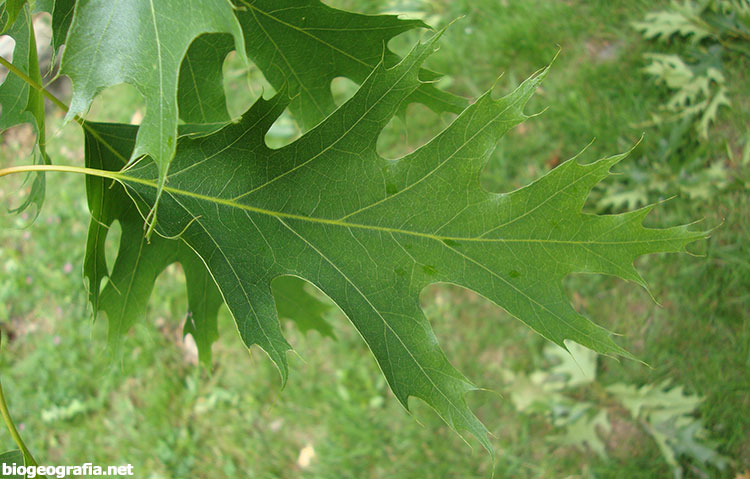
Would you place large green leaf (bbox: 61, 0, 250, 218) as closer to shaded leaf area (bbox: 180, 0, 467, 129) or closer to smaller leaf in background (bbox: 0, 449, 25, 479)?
shaded leaf area (bbox: 180, 0, 467, 129)

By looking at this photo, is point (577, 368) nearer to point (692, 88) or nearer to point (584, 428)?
point (584, 428)

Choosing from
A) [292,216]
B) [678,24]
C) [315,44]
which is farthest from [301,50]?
[678,24]

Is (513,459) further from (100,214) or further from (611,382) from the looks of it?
(100,214)

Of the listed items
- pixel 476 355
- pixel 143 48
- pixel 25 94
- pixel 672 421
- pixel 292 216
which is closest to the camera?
pixel 143 48

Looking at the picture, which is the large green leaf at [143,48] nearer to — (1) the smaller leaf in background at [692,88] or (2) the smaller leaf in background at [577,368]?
(2) the smaller leaf in background at [577,368]

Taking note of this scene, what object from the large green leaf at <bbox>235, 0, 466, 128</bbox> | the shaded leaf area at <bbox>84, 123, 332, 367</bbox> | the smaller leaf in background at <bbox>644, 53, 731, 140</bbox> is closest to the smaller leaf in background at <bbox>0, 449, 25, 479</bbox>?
the shaded leaf area at <bbox>84, 123, 332, 367</bbox>

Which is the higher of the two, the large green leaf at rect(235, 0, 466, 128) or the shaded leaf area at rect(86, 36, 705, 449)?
the large green leaf at rect(235, 0, 466, 128)

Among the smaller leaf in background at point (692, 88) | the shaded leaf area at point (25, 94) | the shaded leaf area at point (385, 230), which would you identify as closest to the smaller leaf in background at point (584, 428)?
the smaller leaf in background at point (692, 88)

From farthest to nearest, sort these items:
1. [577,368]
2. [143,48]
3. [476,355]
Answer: [476,355] → [577,368] → [143,48]
